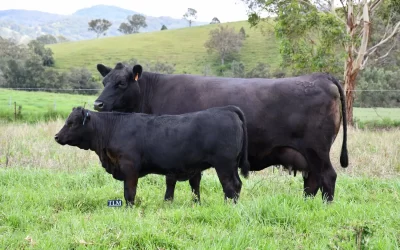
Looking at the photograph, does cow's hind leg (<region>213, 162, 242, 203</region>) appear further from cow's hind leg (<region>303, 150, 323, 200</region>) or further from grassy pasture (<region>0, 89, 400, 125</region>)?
grassy pasture (<region>0, 89, 400, 125</region>)

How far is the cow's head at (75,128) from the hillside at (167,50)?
60021mm

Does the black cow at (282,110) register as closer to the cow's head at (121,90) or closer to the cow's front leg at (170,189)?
the cow's head at (121,90)

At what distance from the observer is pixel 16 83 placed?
5166 centimetres

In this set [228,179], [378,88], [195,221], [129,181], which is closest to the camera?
[195,221]

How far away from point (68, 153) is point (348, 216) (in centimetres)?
856

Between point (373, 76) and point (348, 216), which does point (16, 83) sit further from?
point (348, 216)

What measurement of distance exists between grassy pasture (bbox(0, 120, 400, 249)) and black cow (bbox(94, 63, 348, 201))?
2.11 ft

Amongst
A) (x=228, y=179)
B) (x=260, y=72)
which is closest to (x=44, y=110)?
(x=228, y=179)

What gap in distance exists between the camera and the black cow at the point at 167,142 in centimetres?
715

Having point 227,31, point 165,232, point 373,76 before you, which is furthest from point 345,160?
point 227,31

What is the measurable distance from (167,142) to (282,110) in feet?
6.37

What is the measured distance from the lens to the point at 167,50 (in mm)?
88062

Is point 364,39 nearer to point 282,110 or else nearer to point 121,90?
point 282,110

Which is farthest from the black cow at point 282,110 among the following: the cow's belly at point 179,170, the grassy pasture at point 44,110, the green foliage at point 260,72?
the green foliage at point 260,72
